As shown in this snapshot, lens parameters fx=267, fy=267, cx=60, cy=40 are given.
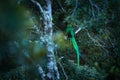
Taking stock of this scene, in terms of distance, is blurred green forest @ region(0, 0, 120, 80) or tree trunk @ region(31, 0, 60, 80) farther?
tree trunk @ region(31, 0, 60, 80)

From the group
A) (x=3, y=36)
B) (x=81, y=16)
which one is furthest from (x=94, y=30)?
(x=3, y=36)

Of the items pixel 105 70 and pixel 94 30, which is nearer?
pixel 94 30

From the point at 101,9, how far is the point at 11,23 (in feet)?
10.1

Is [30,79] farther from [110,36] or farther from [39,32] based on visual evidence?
[110,36]

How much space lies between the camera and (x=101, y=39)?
4312mm

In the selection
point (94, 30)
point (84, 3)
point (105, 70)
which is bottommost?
point (105, 70)

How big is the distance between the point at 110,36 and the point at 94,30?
0.26 meters

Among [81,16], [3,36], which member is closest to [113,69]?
[81,16]

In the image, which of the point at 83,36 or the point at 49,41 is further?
the point at 83,36

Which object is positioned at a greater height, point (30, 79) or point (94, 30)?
point (94, 30)

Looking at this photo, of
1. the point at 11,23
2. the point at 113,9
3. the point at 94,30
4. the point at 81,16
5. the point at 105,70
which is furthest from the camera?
the point at 105,70

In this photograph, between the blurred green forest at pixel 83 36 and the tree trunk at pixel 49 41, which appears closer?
the blurred green forest at pixel 83 36

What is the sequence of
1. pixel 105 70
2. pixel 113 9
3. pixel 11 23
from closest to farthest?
pixel 11 23 → pixel 113 9 → pixel 105 70

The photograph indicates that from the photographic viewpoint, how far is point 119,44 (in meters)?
3.74
